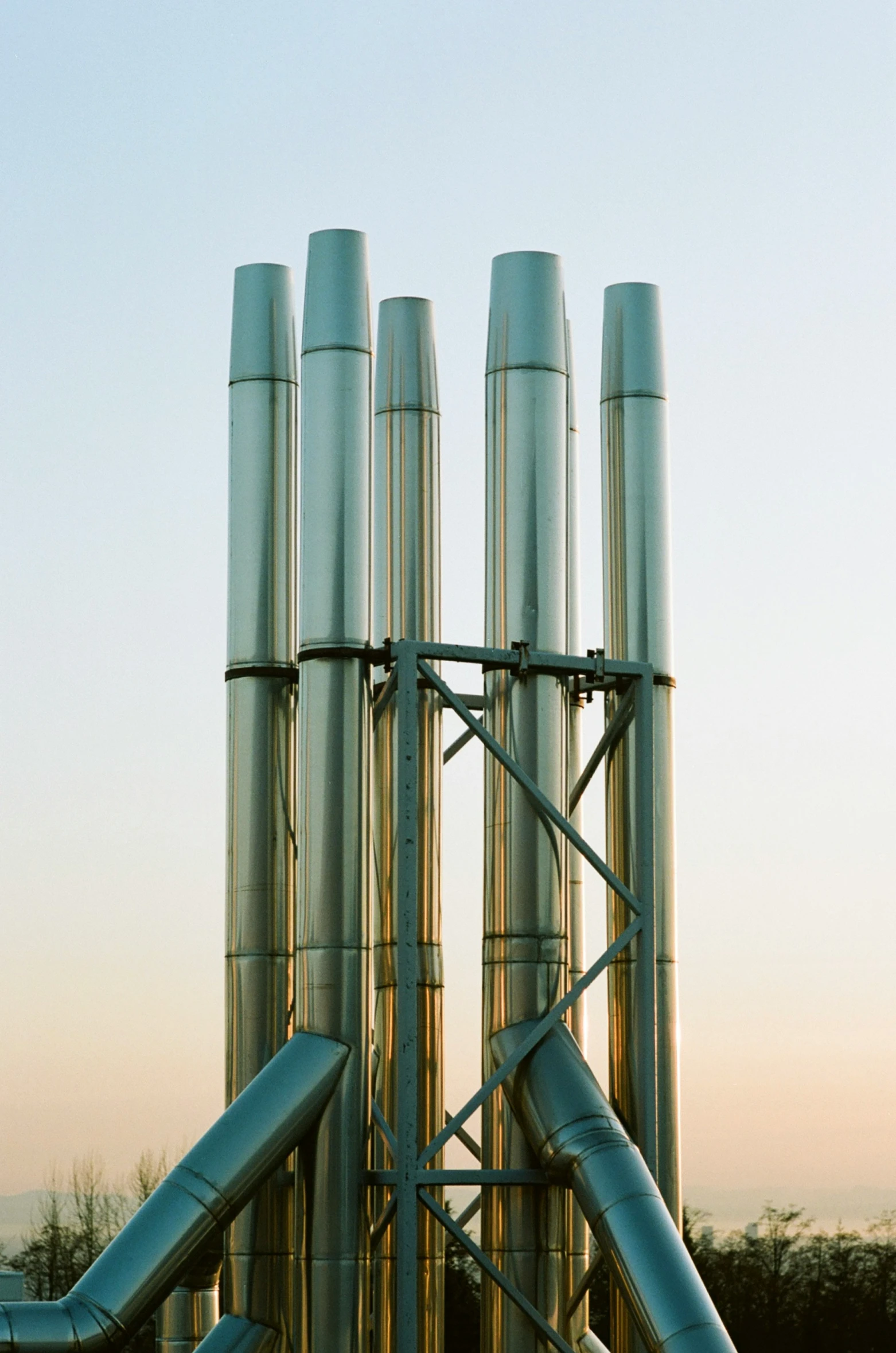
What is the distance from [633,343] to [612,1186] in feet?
33.2

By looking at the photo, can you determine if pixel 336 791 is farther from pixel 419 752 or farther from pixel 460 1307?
pixel 460 1307

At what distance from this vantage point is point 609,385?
26.3 m

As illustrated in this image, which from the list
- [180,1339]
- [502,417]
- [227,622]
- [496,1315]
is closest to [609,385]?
[502,417]

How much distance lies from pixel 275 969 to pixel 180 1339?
18.3 feet

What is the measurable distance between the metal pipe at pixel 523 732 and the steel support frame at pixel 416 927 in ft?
0.83

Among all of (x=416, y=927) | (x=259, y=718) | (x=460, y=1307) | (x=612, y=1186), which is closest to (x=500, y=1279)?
(x=612, y=1186)

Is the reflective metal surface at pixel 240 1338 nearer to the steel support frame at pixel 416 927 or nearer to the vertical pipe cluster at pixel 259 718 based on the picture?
the vertical pipe cluster at pixel 259 718

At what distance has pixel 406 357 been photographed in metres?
26.7

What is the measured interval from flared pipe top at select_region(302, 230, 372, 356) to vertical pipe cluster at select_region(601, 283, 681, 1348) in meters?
3.79

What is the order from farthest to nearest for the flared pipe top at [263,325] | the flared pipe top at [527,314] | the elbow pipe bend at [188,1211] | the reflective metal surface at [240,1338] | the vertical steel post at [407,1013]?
the flared pipe top at [263,325]
the flared pipe top at [527,314]
the reflective metal surface at [240,1338]
the vertical steel post at [407,1013]
the elbow pipe bend at [188,1211]

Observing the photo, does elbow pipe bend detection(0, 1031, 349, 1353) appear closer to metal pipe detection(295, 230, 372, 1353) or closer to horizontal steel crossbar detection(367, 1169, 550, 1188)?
metal pipe detection(295, 230, 372, 1353)

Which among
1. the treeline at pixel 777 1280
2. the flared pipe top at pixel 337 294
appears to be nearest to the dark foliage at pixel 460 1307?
the treeline at pixel 777 1280

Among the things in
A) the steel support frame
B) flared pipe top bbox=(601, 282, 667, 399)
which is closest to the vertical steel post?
the steel support frame

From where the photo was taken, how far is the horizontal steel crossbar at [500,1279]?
2155 cm
